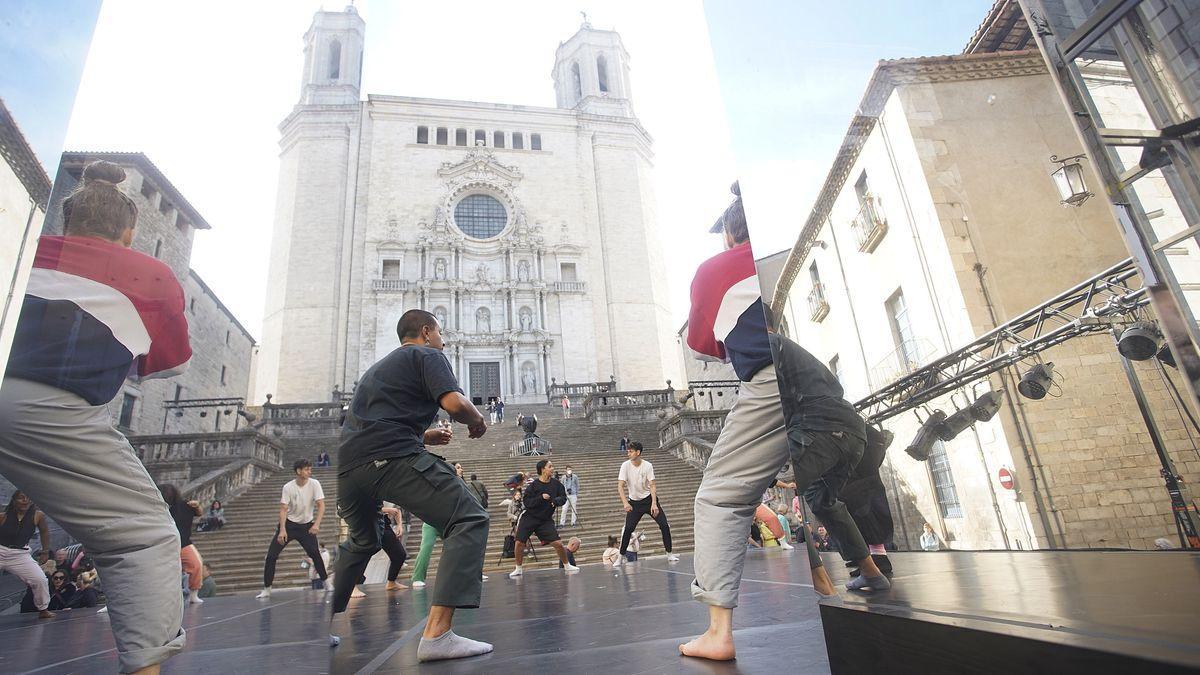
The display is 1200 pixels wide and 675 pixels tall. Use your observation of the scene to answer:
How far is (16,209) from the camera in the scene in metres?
1.32

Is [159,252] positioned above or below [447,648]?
above

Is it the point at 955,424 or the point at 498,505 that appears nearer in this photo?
the point at 955,424

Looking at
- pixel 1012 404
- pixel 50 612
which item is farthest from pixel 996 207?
pixel 50 612

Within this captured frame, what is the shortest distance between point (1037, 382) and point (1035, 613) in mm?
238

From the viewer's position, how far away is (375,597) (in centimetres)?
465

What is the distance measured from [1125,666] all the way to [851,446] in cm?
49

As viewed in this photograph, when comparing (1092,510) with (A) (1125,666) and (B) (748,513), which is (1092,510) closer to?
(A) (1125,666)

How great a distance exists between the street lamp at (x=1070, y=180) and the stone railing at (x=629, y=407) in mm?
17382

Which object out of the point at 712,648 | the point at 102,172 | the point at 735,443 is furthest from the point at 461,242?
the point at 712,648

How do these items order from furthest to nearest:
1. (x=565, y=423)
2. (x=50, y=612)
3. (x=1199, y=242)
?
(x=565, y=423), (x=50, y=612), (x=1199, y=242)

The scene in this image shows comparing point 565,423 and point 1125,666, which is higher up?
point 565,423

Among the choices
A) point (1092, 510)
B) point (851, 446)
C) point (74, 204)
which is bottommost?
point (1092, 510)

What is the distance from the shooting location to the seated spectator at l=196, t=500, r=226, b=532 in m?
8.56

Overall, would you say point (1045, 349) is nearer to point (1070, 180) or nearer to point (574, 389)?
point (1070, 180)
